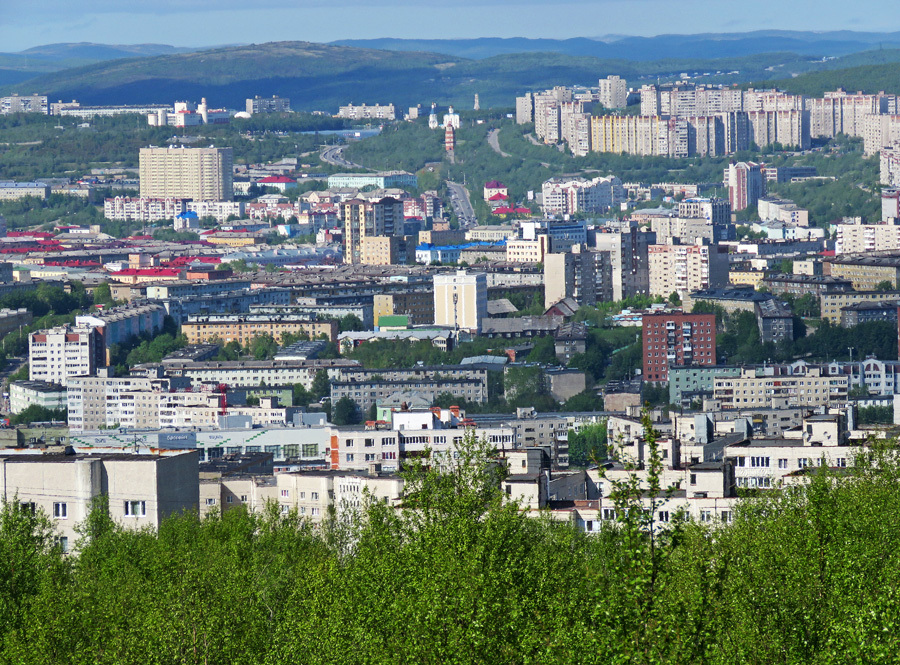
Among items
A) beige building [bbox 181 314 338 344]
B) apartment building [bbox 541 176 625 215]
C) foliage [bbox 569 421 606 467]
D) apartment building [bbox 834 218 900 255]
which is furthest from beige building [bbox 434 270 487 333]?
apartment building [bbox 541 176 625 215]

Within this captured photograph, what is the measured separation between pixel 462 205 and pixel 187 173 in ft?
34.4

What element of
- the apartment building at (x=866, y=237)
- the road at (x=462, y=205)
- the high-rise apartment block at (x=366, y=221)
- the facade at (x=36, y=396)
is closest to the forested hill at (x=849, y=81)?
the road at (x=462, y=205)

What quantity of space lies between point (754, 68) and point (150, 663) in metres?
118

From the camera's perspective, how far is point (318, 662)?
9133 mm

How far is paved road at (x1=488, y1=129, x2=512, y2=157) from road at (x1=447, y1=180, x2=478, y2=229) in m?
3.18

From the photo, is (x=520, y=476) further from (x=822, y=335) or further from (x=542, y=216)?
(x=542, y=216)

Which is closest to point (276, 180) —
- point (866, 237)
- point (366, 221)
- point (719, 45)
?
point (366, 221)

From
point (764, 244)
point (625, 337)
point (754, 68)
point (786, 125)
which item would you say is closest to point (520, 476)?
point (625, 337)

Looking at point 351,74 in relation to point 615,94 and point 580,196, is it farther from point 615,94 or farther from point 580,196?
point 580,196

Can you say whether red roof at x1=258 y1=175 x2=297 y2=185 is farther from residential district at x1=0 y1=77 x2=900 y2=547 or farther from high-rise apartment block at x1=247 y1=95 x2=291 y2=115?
high-rise apartment block at x1=247 y1=95 x2=291 y2=115

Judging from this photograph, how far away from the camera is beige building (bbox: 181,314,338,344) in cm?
4372

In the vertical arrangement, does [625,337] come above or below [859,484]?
below

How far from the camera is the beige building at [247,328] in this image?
43.7 meters

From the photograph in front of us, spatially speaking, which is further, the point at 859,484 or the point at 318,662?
the point at 859,484
